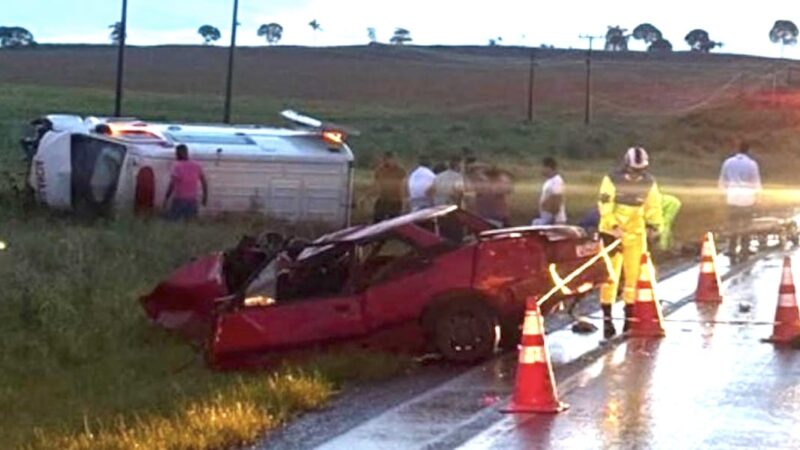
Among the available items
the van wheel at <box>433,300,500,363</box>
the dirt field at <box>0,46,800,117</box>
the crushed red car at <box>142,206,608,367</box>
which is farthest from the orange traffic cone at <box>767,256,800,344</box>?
the dirt field at <box>0,46,800,117</box>

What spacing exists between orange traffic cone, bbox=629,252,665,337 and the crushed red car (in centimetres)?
55

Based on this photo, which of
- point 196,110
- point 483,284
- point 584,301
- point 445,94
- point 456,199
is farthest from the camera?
point 445,94

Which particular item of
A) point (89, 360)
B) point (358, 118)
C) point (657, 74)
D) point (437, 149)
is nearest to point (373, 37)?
point (657, 74)

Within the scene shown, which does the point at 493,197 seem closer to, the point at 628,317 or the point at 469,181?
the point at 469,181

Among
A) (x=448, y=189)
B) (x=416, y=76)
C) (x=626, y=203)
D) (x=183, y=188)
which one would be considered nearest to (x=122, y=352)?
(x=626, y=203)

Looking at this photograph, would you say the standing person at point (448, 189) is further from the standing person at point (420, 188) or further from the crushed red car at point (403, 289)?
the crushed red car at point (403, 289)

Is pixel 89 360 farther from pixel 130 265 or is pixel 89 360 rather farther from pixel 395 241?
pixel 130 265

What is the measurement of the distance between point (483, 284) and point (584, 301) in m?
4.12

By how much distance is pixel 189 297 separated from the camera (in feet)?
47.5

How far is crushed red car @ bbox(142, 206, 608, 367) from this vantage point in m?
13.0

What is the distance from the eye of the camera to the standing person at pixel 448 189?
22.6 meters

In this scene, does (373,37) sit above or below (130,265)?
above

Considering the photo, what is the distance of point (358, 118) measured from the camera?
77875mm

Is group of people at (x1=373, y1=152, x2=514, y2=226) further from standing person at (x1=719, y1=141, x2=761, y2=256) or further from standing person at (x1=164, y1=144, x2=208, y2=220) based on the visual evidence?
standing person at (x1=719, y1=141, x2=761, y2=256)
